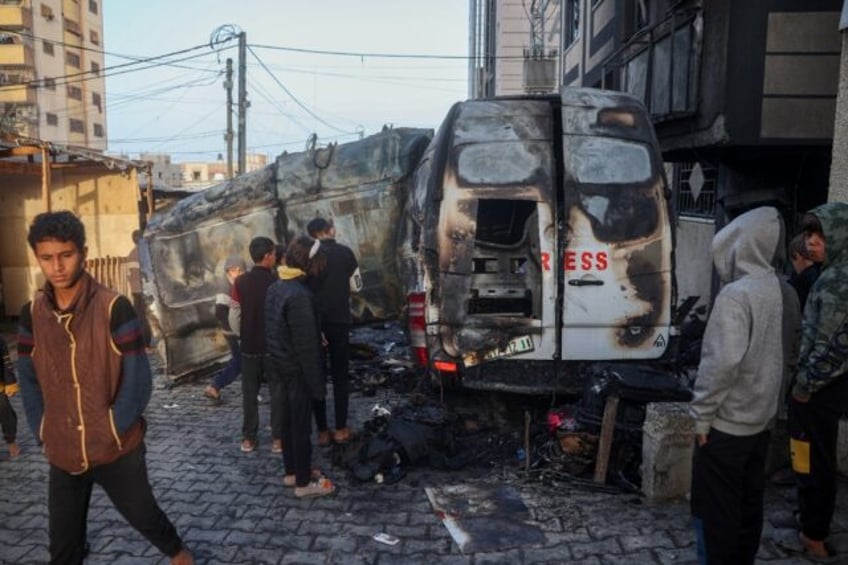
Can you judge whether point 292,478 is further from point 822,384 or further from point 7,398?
point 822,384

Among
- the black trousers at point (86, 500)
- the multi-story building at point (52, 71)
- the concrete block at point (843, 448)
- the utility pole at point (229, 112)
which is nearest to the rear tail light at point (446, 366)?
the black trousers at point (86, 500)

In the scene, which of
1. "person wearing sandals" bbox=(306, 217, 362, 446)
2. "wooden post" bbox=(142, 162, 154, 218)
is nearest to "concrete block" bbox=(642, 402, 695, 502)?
"person wearing sandals" bbox=(306, 217, 362, 446)

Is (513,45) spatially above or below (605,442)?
above

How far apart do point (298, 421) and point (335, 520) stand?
717 millimetres

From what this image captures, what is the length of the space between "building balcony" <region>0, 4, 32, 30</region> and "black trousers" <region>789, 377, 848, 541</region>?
4986 centimetres

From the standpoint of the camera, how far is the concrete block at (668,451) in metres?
4.23

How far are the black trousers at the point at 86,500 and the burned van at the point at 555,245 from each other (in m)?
2.70

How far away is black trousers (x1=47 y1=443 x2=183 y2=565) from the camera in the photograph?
302cm

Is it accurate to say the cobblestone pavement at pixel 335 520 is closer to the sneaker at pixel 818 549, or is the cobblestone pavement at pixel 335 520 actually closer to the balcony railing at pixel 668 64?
the sneaker at pixel 818 549

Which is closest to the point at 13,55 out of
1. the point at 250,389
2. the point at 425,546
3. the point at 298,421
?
the point at 250,389

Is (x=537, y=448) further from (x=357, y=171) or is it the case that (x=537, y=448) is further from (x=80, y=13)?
(x=80, y=13)

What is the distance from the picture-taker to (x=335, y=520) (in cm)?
429

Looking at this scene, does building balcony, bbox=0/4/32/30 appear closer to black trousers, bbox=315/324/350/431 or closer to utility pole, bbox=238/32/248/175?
utility pole, bbox=238/32/248/175

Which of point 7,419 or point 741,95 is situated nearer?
point 7,419
